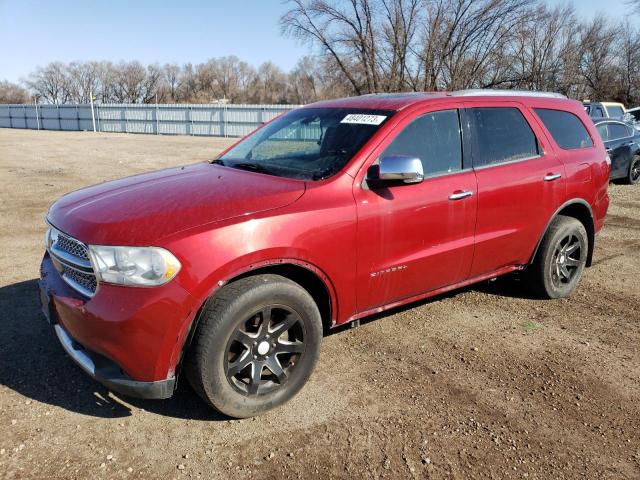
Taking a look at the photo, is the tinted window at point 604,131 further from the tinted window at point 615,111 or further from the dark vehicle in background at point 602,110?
the tinted window at point 615,111

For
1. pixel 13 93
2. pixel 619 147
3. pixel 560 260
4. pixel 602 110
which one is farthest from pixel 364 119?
pixel 13 93

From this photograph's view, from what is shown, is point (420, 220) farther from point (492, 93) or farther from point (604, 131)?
point (604, 131)

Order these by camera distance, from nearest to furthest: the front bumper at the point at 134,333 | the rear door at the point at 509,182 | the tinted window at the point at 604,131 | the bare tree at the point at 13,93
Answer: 1. the front bumper at the point at 134,333
2. the rear door at the point at 509,182
3. the tinted window at the point at 604,131
4. the bare tree at the point at 13,93

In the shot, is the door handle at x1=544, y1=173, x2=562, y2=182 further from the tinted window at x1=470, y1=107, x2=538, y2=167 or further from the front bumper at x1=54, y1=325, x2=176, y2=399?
the front bumper at x1=54, y1=325, x2=176, y2=399

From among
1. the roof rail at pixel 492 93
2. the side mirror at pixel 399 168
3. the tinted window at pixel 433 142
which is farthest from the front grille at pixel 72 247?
the roof rail at pixel 492 93

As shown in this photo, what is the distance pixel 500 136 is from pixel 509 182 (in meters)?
0.39

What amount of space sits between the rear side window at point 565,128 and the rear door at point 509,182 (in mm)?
202

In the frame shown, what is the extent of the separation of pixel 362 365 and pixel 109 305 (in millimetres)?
1790

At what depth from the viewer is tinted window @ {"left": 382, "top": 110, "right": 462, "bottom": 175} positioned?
355 centimetres

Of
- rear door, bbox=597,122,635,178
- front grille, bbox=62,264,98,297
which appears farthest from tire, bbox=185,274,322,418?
rear door, bbox=597,122,635,178

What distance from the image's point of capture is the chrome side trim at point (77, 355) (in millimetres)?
2699

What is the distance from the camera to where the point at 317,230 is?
3031 millimetres

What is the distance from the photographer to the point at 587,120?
500 cm

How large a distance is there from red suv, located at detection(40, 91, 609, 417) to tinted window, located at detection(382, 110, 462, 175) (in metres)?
0.01
